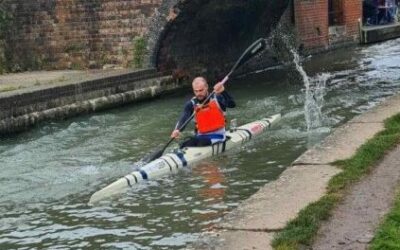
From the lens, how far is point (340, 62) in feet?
67.5

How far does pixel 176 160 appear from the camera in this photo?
28.0ft

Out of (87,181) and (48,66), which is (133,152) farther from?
(48,66)

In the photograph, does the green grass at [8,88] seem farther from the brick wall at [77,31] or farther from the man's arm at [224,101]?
the man's arm at [224,101]

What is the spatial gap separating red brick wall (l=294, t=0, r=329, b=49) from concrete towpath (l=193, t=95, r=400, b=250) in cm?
1537

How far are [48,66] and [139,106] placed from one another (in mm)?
3650

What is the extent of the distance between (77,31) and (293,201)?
A: 1224 cm

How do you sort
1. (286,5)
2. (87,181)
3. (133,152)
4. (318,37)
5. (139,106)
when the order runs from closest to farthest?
1. (87,181)
2. (133,152)
3. (139,106)
4. (286,5)
5. (318,37)

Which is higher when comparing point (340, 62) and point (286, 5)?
point (286, 5)

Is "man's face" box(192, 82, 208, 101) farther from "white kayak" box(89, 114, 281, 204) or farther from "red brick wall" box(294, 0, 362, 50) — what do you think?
"red brick wall" box(294, 0, 362, 50)

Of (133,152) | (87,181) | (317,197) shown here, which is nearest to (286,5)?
(133,152)

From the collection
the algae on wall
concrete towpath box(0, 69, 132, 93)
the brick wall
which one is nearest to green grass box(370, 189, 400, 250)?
concrete towpath box(0, 69, 132, 93)

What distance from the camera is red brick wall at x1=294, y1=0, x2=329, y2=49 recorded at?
22703 millimetres

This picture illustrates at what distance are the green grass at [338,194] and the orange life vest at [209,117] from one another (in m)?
2.28

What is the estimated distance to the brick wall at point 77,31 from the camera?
1617 centimetres
